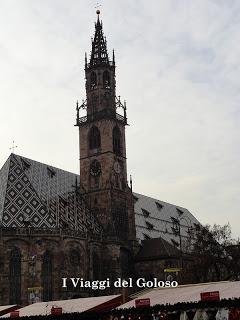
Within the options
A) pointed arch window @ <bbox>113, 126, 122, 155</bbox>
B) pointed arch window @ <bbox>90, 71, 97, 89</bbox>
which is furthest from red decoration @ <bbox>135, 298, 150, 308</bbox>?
pointed arch window @ <bbox>90, 71, 97, 89</bbox>

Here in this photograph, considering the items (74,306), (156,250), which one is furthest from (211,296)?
(156,250)

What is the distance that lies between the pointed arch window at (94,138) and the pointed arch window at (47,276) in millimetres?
18492

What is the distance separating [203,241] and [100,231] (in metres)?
15.1

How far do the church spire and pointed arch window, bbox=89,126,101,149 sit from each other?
28.9 feet

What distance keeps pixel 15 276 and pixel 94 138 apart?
2284 centimetres

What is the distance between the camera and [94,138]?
74688mm

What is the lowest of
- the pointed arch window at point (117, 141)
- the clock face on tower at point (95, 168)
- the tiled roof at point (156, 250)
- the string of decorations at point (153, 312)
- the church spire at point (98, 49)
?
the string of decorations at point (153, 312)

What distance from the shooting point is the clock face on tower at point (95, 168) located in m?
72.8

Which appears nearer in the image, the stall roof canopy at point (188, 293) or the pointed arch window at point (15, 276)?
the stall roof canopy at point (188, 293)

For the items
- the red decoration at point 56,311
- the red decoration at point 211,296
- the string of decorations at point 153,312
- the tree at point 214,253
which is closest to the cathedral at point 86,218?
the tree at point 214,253

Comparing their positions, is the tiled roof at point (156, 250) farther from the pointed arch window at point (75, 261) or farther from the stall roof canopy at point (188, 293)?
the stall roof canopy at point (188, 293)

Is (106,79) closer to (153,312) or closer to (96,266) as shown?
(96,266)

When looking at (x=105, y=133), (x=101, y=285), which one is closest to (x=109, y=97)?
(x=105, y=133)

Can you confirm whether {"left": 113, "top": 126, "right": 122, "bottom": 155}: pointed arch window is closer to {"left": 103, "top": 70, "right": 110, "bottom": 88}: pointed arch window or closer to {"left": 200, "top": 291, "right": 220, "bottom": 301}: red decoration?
{"left": 103, "top": 70, "right": 110, "bottom": 88}: pointed arch window
